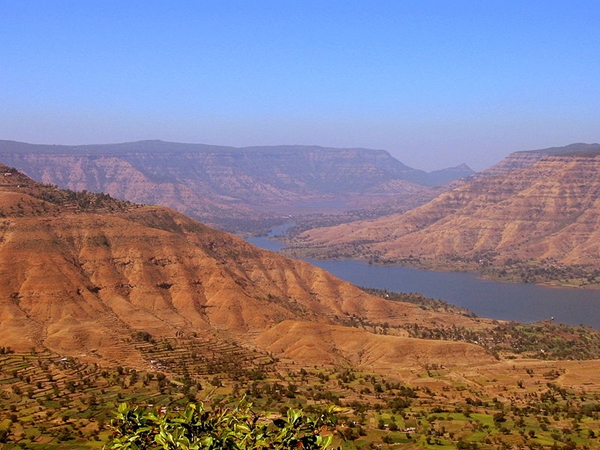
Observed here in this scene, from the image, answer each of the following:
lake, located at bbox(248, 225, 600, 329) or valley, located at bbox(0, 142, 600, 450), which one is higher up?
valley, located at bbox(0, 142, 600, 450)

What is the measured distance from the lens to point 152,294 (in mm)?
90250

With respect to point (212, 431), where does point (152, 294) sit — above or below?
below

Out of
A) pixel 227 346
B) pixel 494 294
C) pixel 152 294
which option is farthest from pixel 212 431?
pixel 494 294

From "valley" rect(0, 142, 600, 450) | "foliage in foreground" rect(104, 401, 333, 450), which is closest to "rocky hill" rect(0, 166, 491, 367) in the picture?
"valley" rect(0, 142, 600, 450)

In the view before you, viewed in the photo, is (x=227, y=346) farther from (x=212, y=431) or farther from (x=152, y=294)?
(x=212, y=431)

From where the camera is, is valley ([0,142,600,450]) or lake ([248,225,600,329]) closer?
valley ([0,142,600,450])

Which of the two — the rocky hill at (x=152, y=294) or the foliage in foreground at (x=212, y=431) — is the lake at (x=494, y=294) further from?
the foliage in foreground at (x=212, y=431)

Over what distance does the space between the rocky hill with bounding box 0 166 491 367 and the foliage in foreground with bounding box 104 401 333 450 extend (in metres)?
56.7

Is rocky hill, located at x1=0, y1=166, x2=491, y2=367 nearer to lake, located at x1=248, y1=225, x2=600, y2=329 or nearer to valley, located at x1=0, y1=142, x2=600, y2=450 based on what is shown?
valley, located at x1=0, y1=142, x2=600, y2=450

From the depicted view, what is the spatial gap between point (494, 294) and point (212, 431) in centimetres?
15121

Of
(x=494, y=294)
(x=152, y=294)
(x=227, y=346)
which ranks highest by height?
(x=152, y=294)

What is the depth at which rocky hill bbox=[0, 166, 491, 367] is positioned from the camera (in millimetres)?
79375

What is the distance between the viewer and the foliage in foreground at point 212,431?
47.1 feet

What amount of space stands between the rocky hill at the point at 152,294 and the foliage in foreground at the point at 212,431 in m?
56.7
